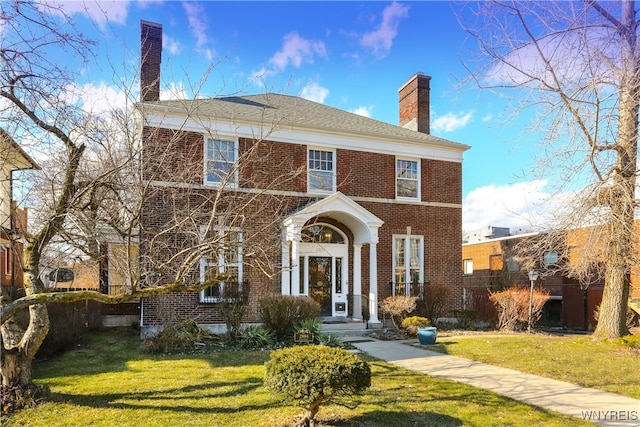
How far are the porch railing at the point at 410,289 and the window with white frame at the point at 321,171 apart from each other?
436 cm

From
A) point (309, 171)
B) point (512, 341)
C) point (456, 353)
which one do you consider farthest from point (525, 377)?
point (309, 171)

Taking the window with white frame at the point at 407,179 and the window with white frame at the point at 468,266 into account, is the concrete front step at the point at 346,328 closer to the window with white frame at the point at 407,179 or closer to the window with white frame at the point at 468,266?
the window with white frame at the point at 407,179

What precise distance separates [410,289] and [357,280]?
2.24m

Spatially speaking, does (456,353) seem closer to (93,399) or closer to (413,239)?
(413,239)

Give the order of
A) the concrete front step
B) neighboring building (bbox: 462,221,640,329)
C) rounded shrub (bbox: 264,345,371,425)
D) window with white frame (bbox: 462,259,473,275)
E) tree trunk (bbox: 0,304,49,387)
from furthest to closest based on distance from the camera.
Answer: window with white frame (bbox: 462,259,473,275)
neighboring building (bbox: 462,221,640,329)
the concrete front step
tree trunk (bbox: 0,304,49,387)
rounded shrub (bbox: 264,345,371,425)

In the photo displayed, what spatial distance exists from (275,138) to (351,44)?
4374 mm

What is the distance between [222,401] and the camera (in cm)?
643

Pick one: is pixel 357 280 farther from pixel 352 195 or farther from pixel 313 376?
pixel 313 376

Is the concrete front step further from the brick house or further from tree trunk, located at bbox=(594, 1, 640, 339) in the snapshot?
tree trunk, located at bbox=(594, 1, 640, 339)

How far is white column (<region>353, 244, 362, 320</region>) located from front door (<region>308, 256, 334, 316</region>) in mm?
840

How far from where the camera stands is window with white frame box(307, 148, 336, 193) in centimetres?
1547

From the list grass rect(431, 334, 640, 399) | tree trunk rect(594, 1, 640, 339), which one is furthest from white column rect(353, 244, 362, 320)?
tree trunk rect(594, 1, 640, 339)

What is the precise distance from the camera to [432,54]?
11.0 m

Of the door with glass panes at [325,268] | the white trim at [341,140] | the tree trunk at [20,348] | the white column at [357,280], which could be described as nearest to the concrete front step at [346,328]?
the white column at [357,280]
